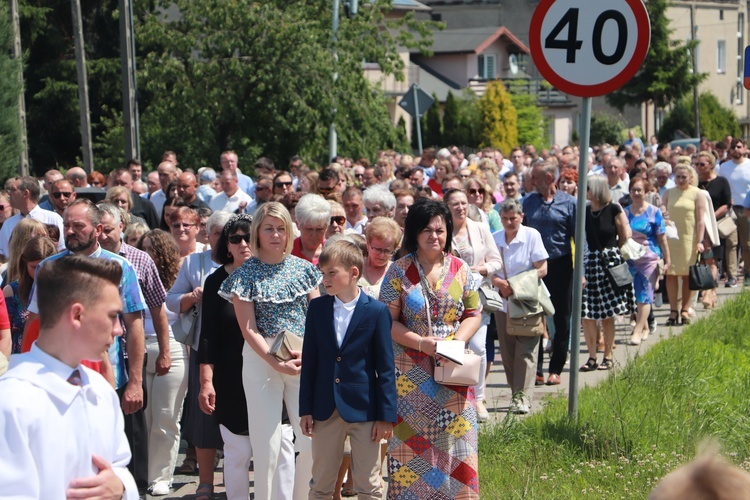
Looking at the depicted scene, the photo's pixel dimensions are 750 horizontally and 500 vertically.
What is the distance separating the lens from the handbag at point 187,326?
8.28 meters

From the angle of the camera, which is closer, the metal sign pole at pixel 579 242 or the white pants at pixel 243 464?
the white pants at pixel 243 464

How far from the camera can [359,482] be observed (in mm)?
6637

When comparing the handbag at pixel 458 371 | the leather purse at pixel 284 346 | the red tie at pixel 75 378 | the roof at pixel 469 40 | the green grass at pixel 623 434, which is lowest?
the green grass at pixel 623 434

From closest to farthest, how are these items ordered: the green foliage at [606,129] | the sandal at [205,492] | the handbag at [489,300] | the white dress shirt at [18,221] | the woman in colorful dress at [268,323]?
the woman in colorful dress at [268,323] < the sandal at [205,492] < the handbag at [489,300] < the white dress shirt at [18,221] < the green foliage at [606,129]

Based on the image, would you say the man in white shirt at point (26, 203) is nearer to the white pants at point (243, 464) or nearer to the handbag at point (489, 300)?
the handbag at point (489, 300)

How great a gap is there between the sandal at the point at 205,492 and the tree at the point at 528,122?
171 feet

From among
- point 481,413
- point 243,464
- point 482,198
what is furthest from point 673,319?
point 243,464

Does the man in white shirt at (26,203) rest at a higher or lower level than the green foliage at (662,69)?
lower

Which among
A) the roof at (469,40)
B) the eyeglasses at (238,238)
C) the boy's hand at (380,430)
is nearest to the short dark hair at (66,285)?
the boy's hand at (380,430)

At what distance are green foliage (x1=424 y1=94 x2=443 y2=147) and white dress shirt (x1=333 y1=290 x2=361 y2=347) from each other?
179 ft

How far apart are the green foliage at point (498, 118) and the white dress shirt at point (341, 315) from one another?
168 feet

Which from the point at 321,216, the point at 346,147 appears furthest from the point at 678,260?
the point at 346,147

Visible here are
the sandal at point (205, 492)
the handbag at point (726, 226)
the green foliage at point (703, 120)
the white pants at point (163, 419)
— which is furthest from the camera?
the green foliage at point (703, 120)

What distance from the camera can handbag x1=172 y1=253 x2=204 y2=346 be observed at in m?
8.28
